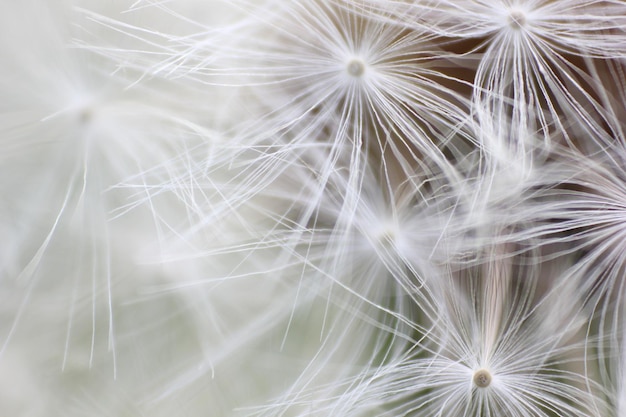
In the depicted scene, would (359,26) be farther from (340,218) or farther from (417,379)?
(417,379)

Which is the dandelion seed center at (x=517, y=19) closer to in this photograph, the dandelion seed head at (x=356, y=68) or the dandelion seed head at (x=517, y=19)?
the dandelion seed head at (x=517, y=19)

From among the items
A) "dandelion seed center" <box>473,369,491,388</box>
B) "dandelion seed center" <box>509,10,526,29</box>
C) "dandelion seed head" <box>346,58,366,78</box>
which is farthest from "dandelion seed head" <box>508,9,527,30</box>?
"dandelion seed center" <box>473,369,491,388</box>

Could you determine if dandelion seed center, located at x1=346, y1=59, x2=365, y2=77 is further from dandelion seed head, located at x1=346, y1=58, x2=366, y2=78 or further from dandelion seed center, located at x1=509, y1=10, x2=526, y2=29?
dandelion seed center, located at x1=509, y1=10, x2=526, y2=29

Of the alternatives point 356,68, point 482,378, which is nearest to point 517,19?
point 356,68

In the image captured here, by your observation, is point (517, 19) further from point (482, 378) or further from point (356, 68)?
point (482, 378)

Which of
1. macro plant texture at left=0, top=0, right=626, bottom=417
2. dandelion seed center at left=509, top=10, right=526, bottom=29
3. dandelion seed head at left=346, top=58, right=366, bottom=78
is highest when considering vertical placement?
dandelion seed center at left=509, top=10, right=526, bottom=29

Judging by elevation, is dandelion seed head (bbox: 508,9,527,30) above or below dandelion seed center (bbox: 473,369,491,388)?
above
